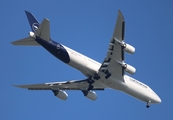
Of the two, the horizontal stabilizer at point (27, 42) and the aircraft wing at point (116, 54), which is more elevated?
the aircraft wing at point (116, 54)

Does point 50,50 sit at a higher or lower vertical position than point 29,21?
lower

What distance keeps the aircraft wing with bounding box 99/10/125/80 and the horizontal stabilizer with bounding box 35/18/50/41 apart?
6558 millimetres

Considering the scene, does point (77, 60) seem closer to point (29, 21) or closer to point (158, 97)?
point (29, 21)

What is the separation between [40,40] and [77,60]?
476 centimetres

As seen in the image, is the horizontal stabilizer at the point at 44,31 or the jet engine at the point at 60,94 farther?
the jet engine at the point at 60,94

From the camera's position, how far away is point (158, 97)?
4469cm

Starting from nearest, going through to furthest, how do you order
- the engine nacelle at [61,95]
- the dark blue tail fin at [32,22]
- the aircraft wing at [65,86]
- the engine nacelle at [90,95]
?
the dark blue tail fin at [32,22]
the aircraft wing at [65,86]
the engine nacelle at [90,95]
the engine nacelle at [61,95]

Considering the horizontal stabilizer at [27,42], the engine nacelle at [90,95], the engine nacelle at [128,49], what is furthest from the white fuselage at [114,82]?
the engine nacelle at [128,49]

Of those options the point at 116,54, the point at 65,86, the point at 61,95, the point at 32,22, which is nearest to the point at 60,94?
the point at 61,95

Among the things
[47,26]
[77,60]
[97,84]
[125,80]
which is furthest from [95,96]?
[47,26]

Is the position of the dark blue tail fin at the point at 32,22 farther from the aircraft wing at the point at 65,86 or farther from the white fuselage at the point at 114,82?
the aircraft wing at the point at 65,86

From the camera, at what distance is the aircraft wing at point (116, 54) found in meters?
34.2

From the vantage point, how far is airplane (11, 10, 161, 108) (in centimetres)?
3625

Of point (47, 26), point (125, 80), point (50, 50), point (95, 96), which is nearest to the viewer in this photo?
point (47, 26)
